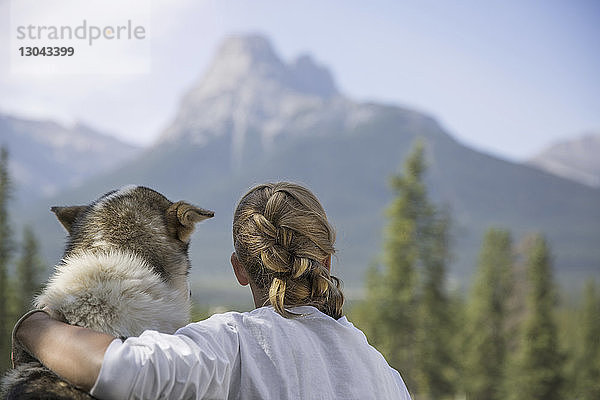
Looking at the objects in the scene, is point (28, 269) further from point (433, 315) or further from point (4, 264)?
point (433, 315)

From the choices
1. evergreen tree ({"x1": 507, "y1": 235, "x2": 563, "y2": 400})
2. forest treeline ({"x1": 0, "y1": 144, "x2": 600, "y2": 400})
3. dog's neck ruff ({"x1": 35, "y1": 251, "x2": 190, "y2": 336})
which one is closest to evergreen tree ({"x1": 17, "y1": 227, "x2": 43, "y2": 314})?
forest treeline ({"x1": 0, "y1": 144, "x2": 600, "y2": 400})

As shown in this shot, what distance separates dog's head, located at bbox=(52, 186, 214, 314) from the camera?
2.47 m

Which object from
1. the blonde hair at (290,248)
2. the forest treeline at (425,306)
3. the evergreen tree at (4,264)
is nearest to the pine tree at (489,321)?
the forest treeline at (425,306)

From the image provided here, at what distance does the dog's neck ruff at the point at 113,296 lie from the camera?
7.09ft

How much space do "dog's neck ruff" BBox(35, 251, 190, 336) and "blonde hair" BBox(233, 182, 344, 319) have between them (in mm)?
323

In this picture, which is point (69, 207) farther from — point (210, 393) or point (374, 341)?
point (374, 341)

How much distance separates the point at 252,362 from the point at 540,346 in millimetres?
33006

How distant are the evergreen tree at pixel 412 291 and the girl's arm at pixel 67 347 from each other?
29829mm

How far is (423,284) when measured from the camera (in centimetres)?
3238

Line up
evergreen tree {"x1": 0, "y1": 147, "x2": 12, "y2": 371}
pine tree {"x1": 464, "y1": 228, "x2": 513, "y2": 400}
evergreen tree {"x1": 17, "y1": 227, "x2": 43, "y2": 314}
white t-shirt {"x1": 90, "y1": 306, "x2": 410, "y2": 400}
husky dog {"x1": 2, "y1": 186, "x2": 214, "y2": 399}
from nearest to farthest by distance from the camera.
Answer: white t-shirt {"x1": 90, "y1": 306, "x2": 410, "y2": 400}, husky dog {"x1": 2, "y1": 186, "x2": 214, "y2": 399}, evergreen tree {"x1": 0, "y1": 147, "x2": 12, "y2": 371}, evergreen tree {"x1": 17, "y1": 227, "x2": 43, "y2": 314}, pine tree {"x1": 464, "y1": 228, "x2": 513, "y2": 400}

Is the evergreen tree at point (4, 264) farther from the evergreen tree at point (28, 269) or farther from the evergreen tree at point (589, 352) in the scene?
the evergreen tree at point (589, 352)

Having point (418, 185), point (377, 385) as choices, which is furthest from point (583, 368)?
point (377, 385)

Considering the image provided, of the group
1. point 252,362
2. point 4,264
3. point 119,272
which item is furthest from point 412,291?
point 252,362

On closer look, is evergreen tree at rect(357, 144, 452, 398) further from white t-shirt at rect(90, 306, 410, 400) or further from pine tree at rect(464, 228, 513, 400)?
white t-shirt at rect(90, 306, 410, 400)
